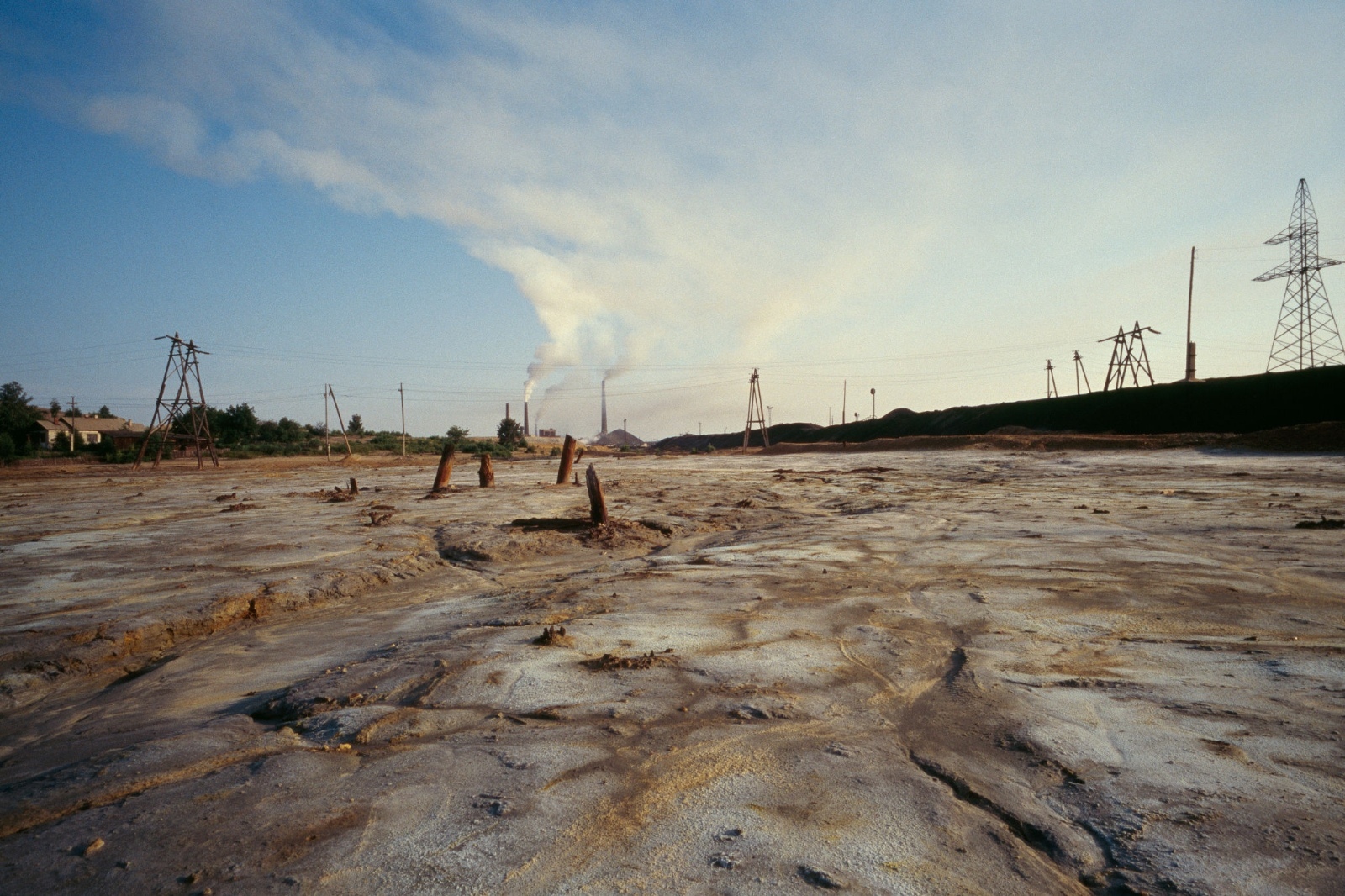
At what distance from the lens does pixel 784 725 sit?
8.34ft

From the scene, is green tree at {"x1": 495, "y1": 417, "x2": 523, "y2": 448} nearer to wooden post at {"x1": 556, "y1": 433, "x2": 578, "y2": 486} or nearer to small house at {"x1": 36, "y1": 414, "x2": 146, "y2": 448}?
small house at {"x1": 36, "y1": 414, "x2": 146, "y2": 448}

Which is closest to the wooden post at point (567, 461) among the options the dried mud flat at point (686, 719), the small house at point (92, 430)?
the dried mud flat at point (686, 719)

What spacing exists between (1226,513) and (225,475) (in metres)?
22.9

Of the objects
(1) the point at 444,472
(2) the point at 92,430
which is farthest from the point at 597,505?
(2) the point at 92,430

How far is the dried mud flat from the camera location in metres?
1.72

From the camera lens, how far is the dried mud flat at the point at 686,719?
5.66 ft

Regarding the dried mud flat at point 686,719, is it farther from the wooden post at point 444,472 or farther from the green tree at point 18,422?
the green tree at point 18,422

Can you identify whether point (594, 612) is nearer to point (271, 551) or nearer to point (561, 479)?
point (271, 551)

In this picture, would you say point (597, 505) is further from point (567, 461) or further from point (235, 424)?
point (235, 424)

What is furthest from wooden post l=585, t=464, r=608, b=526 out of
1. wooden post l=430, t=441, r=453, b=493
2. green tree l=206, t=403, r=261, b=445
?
green tree l=206, t=403, r=261, b=445

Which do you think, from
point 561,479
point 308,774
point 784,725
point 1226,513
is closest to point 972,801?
point 784,725

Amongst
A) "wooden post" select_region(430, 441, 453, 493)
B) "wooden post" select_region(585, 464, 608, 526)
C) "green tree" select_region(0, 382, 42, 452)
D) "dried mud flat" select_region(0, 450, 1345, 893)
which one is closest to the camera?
"dried mud flat" select_region(0, 450, 1345, 893)

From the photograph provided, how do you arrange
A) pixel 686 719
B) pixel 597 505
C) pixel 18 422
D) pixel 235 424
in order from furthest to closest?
1. pixel 235 424
2. pixel 18 422
3. pixel 597 505
4. pixel 686 719

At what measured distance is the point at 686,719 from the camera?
2.60 m
